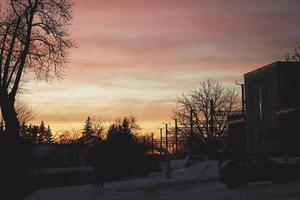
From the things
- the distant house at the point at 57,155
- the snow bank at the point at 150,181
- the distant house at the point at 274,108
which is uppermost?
the distant house at the point at 274,108

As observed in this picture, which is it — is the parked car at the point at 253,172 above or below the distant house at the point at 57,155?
below

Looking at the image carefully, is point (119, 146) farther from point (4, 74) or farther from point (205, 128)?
point (205, 128)

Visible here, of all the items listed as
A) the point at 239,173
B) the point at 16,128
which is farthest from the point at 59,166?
the point at 239,173

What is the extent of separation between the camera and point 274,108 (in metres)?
64.6

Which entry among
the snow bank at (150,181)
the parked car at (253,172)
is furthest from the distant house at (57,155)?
the parked car at (253,172)

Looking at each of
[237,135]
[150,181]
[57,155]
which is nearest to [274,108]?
[237,135]

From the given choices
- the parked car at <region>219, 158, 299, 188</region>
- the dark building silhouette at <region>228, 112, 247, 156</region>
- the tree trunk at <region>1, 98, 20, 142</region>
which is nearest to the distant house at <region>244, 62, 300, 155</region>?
the dark building silhouette at <region>228, 112, 247, 156</region>

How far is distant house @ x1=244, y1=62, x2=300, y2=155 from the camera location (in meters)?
60.1

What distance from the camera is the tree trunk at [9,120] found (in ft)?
135

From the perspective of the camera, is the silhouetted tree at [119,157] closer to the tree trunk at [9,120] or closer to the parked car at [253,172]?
the tree trunk at [9,120]

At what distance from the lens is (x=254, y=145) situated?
7050cm

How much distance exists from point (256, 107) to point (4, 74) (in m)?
34.3

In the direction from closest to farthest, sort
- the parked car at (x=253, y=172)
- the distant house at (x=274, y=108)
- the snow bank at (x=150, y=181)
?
the parked car at (x=253, y=172), the snow bank at (x=150, y=181), the distant house at (x=274, y=108)

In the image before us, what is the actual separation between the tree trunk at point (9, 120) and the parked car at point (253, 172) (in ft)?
49.6
